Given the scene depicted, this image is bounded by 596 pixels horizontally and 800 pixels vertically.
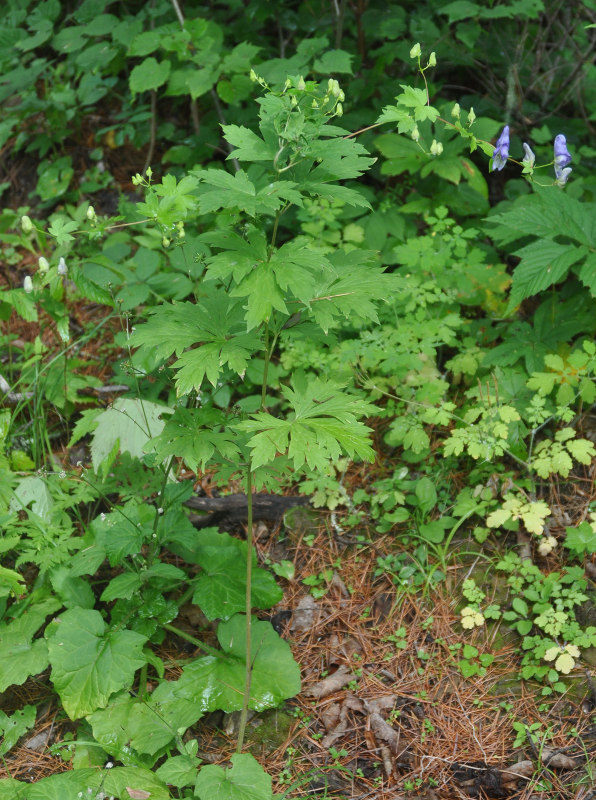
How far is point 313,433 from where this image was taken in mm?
1968

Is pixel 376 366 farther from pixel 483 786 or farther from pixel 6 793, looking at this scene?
pixel 6 793

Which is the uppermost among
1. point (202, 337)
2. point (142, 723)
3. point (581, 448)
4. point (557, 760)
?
point (202, 337)

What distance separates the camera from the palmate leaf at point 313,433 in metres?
1.91

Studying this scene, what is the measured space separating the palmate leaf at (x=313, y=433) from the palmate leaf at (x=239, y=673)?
91 centimetres

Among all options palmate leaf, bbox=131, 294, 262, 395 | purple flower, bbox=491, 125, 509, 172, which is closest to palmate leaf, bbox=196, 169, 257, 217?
palmate leaf, bbox=131, 294, 262, 395

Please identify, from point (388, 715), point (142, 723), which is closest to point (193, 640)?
point (142, 723)

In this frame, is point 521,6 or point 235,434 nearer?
point 235,434

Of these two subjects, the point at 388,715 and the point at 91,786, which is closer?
the point at 91,786

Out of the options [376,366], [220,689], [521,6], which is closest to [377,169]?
[521,6]

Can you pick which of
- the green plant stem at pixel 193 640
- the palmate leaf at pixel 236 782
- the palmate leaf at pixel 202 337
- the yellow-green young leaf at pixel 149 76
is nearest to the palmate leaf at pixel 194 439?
the palmate leaf at pixel 202 337

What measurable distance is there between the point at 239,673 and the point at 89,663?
517 mm

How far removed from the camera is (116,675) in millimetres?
2369

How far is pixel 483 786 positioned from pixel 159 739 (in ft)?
3.46

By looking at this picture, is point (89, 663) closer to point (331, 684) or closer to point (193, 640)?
point (193, 640)
